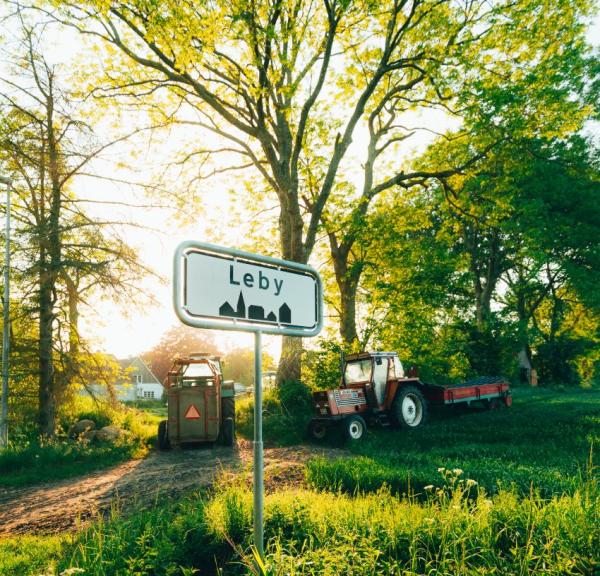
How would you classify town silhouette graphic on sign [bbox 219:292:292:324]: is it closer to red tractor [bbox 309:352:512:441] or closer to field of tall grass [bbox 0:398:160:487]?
field of tall grass [bbox 0:398:160:487]

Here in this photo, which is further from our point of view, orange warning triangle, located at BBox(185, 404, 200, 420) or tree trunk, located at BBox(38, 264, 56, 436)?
tree trunk, located at BBox(38, 264, 56, 436)

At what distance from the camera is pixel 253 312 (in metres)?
2.68

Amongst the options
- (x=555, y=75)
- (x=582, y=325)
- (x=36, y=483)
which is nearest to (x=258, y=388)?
(x=36, y=483)

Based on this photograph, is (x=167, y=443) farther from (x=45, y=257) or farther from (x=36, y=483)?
(x=45, y=257)

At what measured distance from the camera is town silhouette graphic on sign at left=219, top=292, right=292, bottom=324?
254cm

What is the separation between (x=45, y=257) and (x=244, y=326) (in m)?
10.0

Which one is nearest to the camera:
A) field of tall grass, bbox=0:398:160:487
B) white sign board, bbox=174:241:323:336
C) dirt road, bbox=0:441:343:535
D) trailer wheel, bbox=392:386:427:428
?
white sign board, bbox=174:241:323:336

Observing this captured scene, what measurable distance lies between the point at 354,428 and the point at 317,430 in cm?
100

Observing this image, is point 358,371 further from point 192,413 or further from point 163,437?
point 163,437

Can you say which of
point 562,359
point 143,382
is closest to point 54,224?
point 562,359

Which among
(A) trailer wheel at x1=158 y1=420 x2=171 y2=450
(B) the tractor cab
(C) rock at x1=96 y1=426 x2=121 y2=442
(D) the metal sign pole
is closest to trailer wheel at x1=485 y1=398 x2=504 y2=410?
(B) the tractor cab

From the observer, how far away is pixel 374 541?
334 cm

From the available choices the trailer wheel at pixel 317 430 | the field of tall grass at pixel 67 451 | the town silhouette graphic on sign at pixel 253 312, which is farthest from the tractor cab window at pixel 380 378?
the town silhouette graphic on sign at pixel 253 312

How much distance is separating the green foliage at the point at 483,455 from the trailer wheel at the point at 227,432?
328 cm
